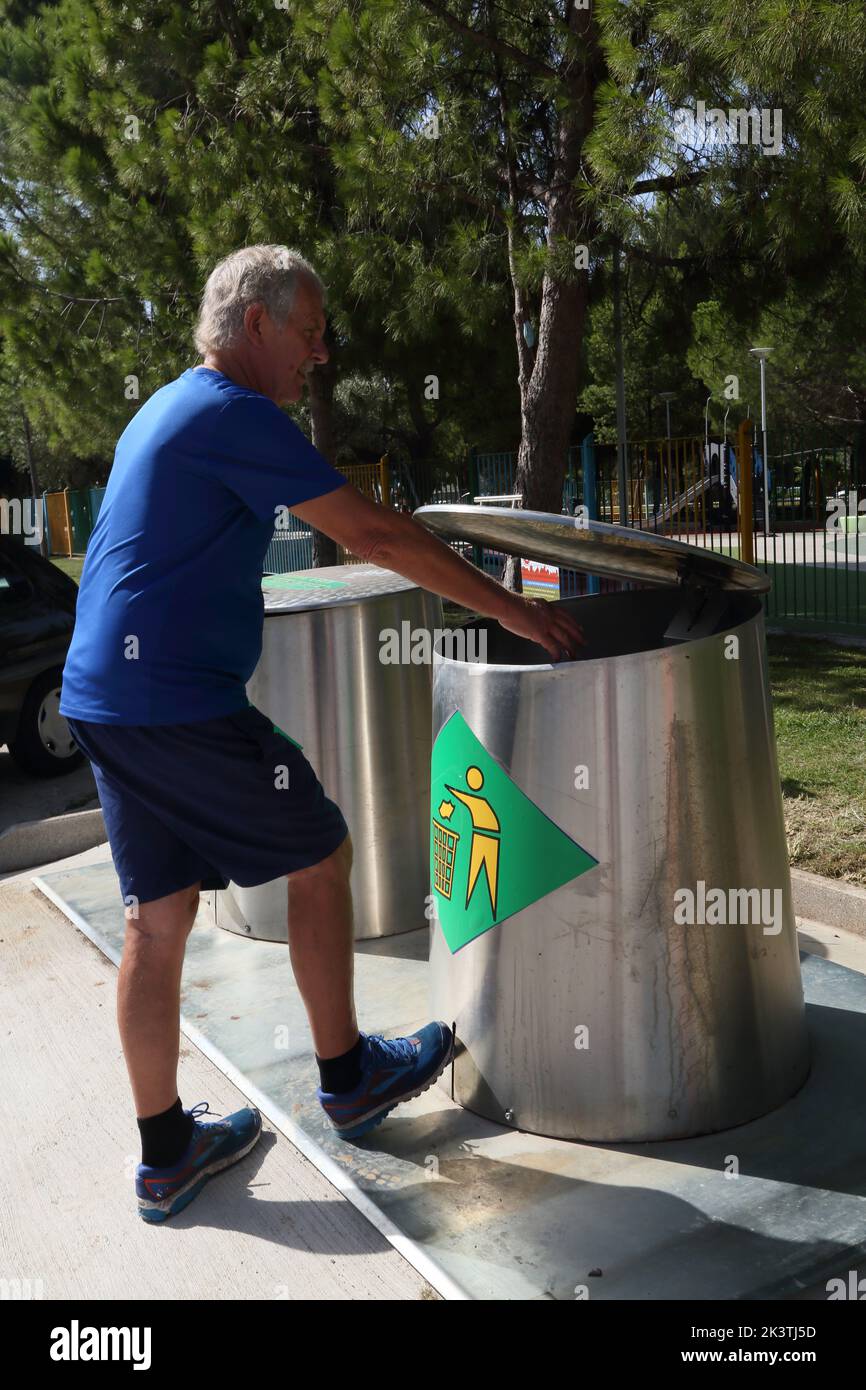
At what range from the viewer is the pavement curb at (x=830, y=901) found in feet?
11.7

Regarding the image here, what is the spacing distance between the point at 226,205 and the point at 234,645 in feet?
25.9

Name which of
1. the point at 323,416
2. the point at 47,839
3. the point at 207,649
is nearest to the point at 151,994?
the point at 207,649

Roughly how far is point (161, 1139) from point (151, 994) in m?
0.29

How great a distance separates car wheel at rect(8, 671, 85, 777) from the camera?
21.9 ft

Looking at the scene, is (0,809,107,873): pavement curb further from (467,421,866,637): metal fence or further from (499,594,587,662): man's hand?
(467,421,866,637): metal fence

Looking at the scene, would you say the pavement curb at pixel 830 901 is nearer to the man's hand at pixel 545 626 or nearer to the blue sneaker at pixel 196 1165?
the man's hand at pixel 545 626

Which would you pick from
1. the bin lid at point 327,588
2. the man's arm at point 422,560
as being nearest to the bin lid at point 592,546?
the man's arm at point 422,560

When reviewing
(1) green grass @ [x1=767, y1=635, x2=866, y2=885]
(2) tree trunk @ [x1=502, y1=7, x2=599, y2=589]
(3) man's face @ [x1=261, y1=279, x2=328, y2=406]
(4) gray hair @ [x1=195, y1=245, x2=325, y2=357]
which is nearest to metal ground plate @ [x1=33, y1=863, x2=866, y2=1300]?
(1) green grass @ [x1=767, y1=635, x2=866, y2=885]

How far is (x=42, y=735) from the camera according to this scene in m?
6.74

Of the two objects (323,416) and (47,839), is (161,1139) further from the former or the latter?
(323,416)

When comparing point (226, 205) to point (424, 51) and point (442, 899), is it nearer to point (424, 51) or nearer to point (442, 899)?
point (424, 51)

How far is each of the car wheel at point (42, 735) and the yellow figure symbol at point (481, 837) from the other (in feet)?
14.9

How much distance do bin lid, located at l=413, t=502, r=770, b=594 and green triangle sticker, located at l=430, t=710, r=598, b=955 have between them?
15.4 inches
